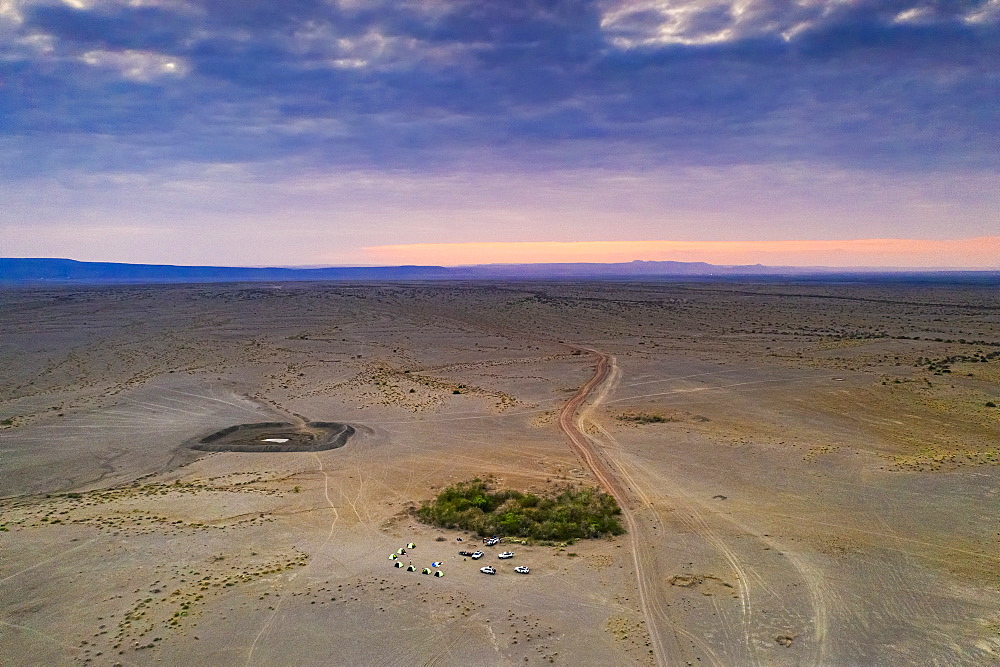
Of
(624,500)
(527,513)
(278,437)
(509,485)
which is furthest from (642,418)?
(278,437)

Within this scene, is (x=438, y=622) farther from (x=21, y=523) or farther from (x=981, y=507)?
(x=981, y=507)

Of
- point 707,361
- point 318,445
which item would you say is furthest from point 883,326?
point 318,445

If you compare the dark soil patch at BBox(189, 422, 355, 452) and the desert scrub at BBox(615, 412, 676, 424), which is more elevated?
the desert scrub at BBox(615, 412, 676, 424)

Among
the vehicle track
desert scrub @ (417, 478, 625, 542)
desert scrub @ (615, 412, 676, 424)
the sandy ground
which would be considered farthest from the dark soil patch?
desert scrub @ (615, 412, 676, 424)

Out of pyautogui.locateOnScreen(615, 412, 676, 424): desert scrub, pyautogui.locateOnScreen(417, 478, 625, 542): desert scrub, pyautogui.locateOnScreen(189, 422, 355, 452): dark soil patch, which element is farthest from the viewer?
pyautogui.locateOnScreen(615, 412, 676, 424): desert scrub

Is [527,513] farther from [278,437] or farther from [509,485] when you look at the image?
[278,437]

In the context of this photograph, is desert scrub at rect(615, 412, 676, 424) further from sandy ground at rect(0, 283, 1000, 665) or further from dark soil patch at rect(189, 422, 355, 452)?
dark soil patch at rect(189, 422, 355, 452)
